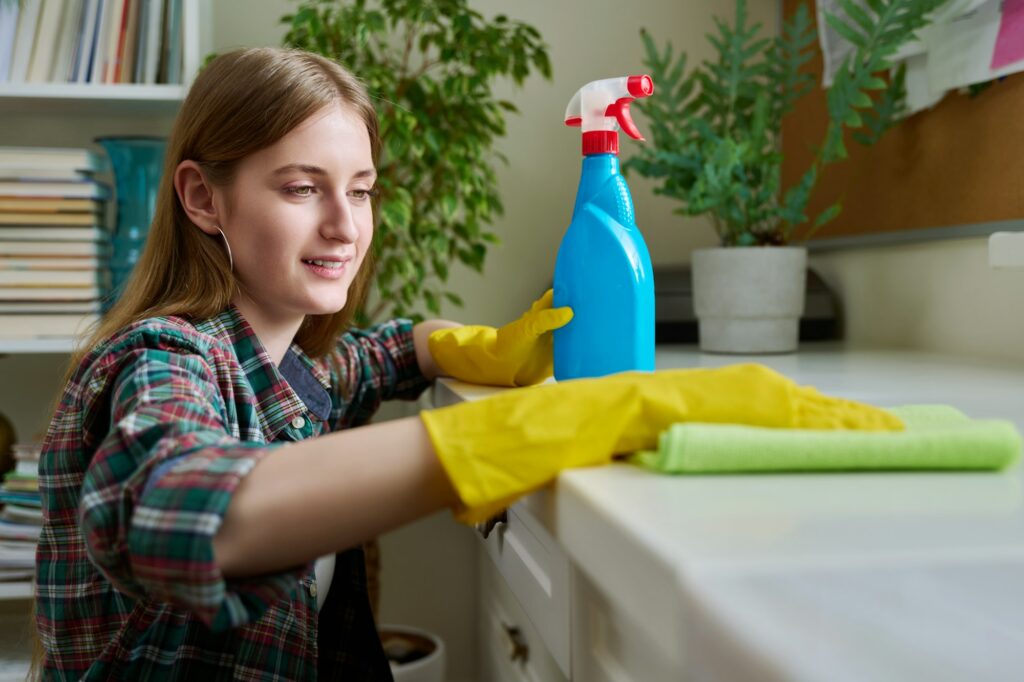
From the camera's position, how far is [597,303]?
3.10 ft

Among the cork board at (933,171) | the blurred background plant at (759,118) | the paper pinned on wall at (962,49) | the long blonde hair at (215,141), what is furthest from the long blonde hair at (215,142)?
the cork board at (933,171)

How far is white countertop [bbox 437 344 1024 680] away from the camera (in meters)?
0.35

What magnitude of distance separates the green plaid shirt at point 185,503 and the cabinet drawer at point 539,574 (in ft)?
0.62

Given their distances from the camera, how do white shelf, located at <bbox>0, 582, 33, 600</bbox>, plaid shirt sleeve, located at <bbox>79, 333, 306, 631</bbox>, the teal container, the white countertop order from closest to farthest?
the white countertop, plaid shirt sleeve, located at <bbox>79, 333, 306, 631</bbox>, white shelf, located at <bbox>0, 582, 33, 600</bbox>, the teal container

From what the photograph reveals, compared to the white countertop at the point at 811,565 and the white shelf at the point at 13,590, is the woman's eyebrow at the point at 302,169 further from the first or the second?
the white shelf at the point at 13,590

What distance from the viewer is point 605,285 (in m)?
0.94

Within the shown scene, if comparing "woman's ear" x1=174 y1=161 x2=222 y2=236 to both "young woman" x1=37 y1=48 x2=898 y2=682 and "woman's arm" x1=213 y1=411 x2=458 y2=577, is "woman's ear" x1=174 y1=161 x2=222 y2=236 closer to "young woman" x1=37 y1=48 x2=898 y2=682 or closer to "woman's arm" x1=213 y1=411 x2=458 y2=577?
"young woman" x1=37 y1=48 x2=898 y2=682

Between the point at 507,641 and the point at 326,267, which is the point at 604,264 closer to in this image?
the point at 326,267

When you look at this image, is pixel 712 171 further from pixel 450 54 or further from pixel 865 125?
pixel 450 54

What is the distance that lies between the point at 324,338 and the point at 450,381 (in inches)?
Result: 6.9

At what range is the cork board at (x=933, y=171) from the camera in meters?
1.36

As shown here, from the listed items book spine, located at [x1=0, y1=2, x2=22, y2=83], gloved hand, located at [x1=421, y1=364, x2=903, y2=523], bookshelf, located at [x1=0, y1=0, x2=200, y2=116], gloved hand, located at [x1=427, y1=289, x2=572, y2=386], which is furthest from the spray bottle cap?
book spine, located at [x1=0, y1=2, x2=22, y2=83]

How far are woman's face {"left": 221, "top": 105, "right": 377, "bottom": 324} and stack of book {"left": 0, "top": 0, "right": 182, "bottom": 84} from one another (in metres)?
0.70

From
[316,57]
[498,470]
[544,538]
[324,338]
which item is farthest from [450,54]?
[498,470]
